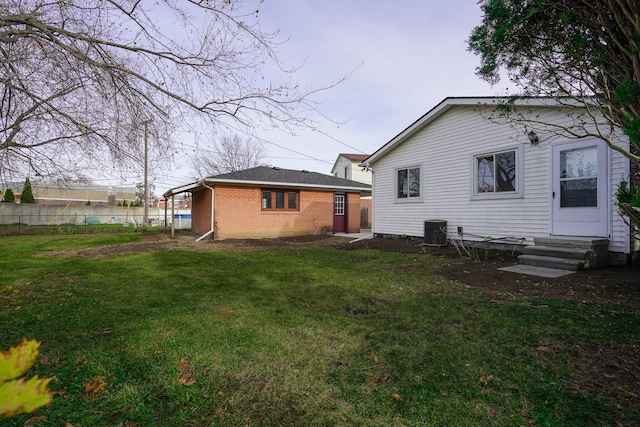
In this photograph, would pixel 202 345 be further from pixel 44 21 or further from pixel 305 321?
pixel 44 21

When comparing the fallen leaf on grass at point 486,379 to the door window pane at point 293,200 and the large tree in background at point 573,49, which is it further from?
the door window pane at point 293,200

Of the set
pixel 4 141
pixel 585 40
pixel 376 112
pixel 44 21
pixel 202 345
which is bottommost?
pixel 202 345

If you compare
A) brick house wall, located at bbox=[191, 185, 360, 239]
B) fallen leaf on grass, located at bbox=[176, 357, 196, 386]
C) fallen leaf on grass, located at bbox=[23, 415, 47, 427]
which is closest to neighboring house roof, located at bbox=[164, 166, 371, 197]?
brick house wall, located at bbox=[191, 185, 360, 239]

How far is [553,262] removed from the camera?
6668mm

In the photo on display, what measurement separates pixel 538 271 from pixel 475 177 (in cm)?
386

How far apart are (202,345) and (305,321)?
1.22 m

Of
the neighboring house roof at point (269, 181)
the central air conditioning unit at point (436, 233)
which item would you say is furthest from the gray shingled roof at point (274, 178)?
the central air conditioning unit at point (436, 233)

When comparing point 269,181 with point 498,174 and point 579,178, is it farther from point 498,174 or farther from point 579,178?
point 579,178

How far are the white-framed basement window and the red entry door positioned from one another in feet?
20.3

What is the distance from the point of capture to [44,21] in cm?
411

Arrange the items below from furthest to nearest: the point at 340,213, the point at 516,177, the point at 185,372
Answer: the point at 340,213 < the point at 516,177 < the point at 185,372

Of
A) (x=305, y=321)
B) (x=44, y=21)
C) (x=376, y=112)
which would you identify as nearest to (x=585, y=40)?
(x=305, y=321)

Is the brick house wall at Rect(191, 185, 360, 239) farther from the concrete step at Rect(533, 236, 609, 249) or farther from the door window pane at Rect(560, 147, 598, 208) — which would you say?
the door window pane at Rect(560, 147, 598, 208)

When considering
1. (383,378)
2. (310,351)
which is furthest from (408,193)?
(383,378)
